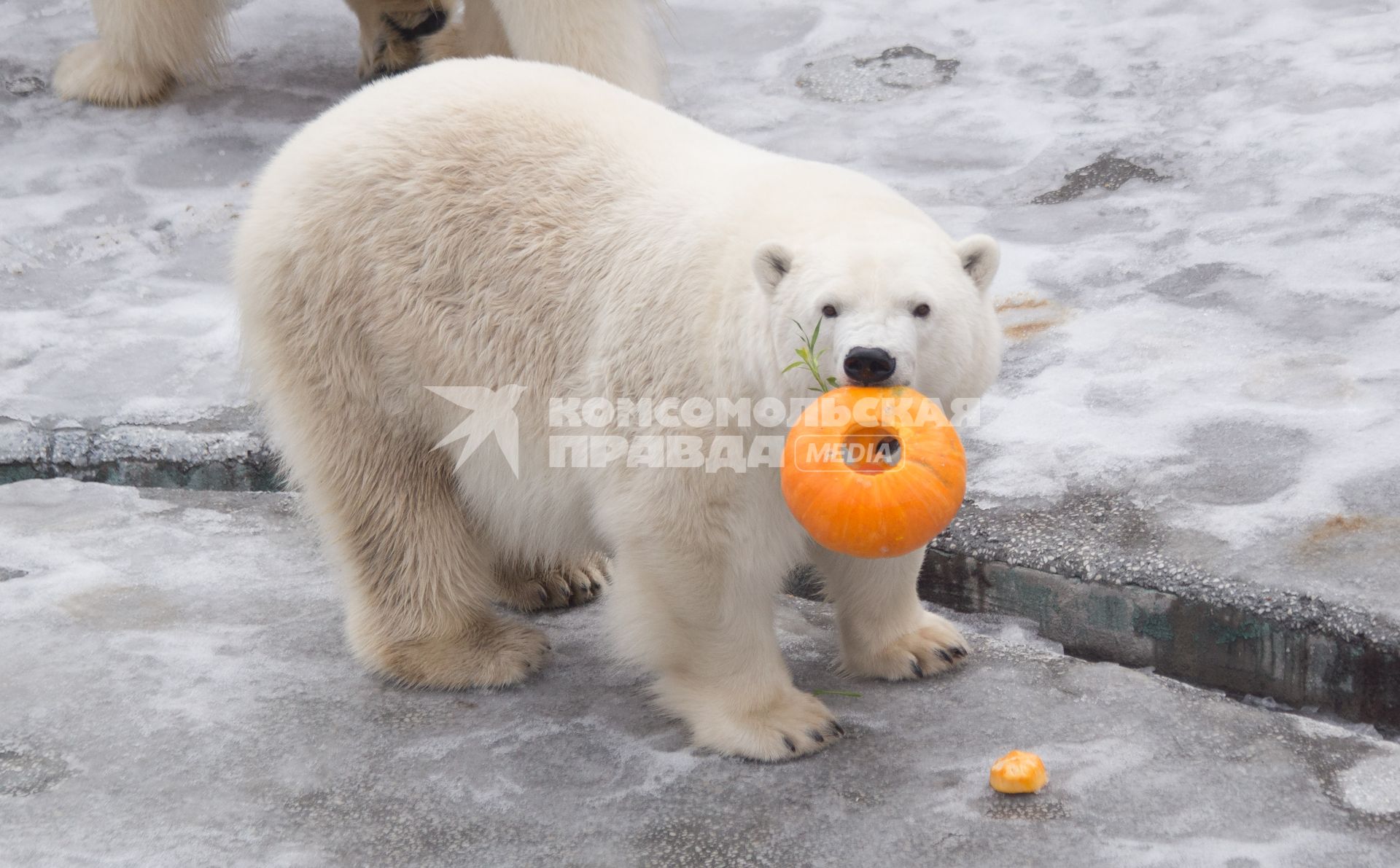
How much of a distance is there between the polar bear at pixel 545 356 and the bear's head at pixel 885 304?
0.06 feet

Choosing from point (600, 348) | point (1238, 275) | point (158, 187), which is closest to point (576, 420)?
point (600, 348)

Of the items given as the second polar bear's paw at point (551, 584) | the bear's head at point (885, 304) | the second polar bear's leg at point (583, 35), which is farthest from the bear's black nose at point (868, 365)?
the second polar bear's leg at point (583, 35)

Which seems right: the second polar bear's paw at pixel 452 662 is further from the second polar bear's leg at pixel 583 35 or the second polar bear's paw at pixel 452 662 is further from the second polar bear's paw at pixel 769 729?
the second polar bear's leg at pixel 583 35

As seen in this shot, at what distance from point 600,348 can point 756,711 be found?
28.2 inches

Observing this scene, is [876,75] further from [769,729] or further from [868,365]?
[868,365]

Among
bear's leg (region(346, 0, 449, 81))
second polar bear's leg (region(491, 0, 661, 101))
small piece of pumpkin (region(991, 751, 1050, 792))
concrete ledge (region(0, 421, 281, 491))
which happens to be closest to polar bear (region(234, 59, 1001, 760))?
small piece of pumpkin (region(991, 751, 1050, 792))

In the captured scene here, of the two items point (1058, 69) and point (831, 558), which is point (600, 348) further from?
point (1058, 69)

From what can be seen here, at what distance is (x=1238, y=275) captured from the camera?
387 cm

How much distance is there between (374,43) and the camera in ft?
18.6

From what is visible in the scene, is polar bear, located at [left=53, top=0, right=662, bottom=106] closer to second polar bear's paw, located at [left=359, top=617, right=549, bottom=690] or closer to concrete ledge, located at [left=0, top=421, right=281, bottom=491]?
concrete ledge, located at [left=0, top=421, right=281, bottom=491]

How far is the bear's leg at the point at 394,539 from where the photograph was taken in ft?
9.12

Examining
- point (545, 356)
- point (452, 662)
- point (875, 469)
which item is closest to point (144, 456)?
point (452, 662)

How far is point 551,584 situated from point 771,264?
1250mm

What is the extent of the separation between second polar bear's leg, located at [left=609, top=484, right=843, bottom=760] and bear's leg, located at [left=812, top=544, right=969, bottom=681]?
0.19 metres
